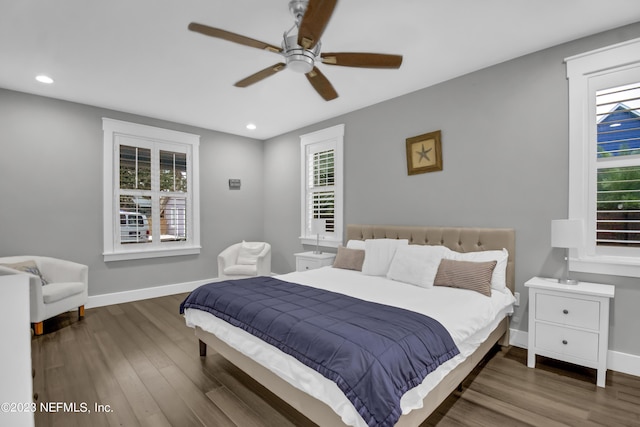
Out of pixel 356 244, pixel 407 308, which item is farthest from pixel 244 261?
pixel 407 308

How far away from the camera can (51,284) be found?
11.9 ft

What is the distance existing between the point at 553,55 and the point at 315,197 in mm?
3418

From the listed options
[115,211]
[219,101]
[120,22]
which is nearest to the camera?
[120,22]

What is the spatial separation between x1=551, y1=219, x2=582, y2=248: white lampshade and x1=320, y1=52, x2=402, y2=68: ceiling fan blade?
186 centimetres

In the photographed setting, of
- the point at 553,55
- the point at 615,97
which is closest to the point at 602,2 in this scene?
the point at 553,55

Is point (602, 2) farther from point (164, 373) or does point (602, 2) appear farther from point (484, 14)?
point (164, 373)

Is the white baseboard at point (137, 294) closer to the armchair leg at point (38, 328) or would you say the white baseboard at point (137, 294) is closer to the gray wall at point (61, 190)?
the gray wall at point (61, 190)

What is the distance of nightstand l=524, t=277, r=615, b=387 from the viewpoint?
232cm

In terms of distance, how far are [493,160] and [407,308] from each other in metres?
1.96

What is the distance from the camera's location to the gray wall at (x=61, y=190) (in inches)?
146

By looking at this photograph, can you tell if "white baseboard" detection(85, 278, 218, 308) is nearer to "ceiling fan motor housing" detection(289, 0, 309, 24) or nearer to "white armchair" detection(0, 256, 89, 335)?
"white armchair" detection(0, 256, 89, 335)

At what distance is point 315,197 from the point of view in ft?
16.9

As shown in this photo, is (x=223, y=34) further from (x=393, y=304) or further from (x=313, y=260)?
(x=313, y=260)

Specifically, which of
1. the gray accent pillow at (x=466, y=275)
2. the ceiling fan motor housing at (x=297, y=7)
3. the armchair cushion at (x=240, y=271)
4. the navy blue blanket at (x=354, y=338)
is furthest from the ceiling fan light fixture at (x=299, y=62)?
the armchair cushion at (x=240, y=271)
